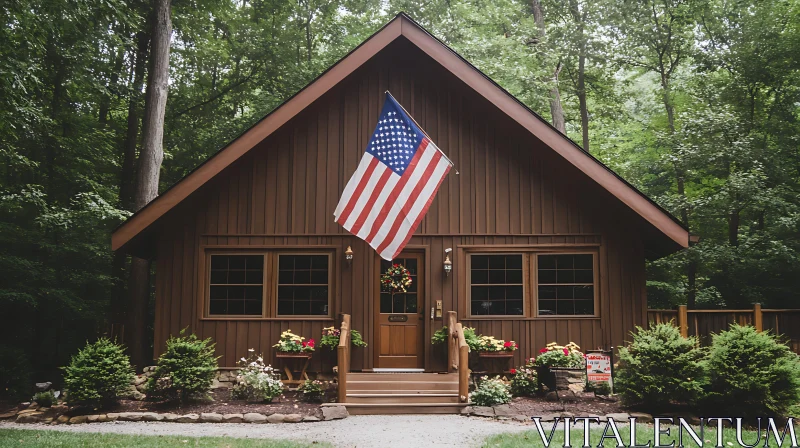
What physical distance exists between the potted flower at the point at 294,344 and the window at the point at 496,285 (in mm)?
2916

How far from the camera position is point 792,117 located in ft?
56.7

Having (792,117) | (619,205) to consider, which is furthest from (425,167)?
(792,117)

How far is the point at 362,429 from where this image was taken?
8117mm

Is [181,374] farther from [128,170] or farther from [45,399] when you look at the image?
[128,170]

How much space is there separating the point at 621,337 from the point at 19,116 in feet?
39.6

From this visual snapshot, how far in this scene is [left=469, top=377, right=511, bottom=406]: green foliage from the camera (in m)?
9.21

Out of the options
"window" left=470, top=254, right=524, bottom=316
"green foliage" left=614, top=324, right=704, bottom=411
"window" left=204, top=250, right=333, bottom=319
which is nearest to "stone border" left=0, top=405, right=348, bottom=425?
"window" left=204, top=250, right=333, bottom=319

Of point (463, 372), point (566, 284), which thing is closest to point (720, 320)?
point (566, 284)

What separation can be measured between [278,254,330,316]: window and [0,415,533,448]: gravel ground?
287 centimetres

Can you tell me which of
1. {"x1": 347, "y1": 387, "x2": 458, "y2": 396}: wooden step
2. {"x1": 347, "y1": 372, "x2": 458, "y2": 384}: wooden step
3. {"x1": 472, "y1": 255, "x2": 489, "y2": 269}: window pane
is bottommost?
{"x1": 347, "y1": 387, "x2": 458, "y2": 396}: wooden step

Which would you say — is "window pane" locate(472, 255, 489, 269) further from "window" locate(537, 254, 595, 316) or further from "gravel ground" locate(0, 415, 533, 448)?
"gravel ground" locate(0, 415, 533, 448)

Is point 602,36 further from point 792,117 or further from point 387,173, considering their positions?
point 387,173

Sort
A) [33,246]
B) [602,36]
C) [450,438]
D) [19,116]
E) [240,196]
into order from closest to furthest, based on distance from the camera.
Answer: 1. [450,438]
2. [240,196]
3. [19,116]
4. [33,246]
5. [602,36]

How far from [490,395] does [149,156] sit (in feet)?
32.3
